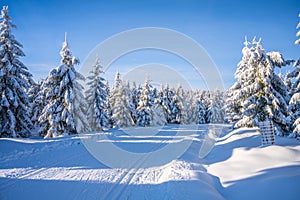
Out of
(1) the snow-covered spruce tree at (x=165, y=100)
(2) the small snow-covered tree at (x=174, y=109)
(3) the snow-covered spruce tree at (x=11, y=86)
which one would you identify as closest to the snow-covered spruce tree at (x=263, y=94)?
(3) the snow-covered spruce tree at (x=11, y=86)

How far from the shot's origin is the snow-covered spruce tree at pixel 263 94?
17219 mm

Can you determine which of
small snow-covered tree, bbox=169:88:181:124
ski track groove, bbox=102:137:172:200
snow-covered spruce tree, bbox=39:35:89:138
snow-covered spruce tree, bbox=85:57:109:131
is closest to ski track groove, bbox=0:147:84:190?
ski track groove, bbox=102:137:172:200

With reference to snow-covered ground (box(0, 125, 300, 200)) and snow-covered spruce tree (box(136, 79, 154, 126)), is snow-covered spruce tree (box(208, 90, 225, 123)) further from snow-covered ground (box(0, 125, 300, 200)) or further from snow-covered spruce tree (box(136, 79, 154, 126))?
snow-covered ground (box(0, 125, 300, 200))

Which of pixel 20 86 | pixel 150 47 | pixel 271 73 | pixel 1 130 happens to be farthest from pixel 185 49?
pixel 1 130

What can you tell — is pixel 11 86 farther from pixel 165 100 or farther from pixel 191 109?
pixel 191 109

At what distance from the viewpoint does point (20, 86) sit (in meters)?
18.5

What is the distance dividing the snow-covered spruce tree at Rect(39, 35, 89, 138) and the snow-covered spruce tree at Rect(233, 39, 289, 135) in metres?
16.5

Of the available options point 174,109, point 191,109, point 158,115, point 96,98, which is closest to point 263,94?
point 96,98

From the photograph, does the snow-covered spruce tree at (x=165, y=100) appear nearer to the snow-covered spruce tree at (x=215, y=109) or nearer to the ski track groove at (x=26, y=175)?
the snow-covered spruce tree at (x=215, y=109)

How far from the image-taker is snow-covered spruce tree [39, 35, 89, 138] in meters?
20.2

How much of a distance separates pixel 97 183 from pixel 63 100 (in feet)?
53.7

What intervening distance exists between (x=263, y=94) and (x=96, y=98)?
2185 centimetres

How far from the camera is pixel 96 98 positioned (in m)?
29.9

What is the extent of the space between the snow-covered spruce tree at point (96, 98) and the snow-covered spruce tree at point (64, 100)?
726cm
